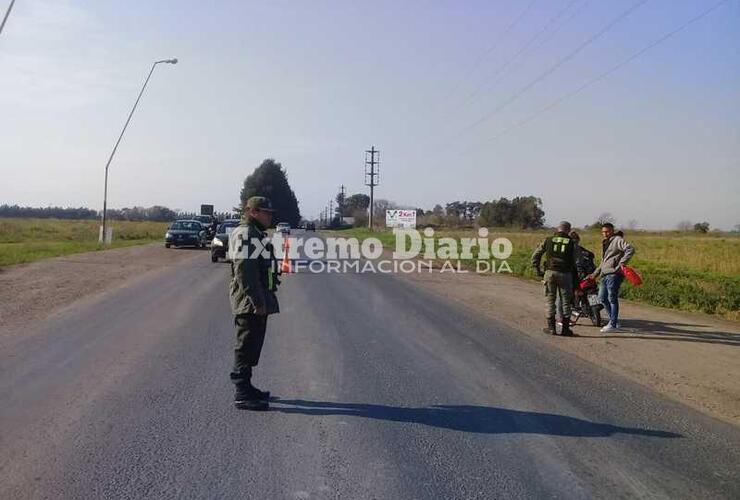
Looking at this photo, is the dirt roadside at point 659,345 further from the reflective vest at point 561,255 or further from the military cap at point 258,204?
the military cap at point 258,204

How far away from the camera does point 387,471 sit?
4.71m

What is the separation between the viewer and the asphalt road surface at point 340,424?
4516 mm

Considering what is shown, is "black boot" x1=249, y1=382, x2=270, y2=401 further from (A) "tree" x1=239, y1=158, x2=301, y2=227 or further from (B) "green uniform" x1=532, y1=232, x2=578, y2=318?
(A) "tree" x1=239, y1=158, x2=301, y2=227

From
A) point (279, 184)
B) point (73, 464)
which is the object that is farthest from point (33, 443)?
point (279, 184)

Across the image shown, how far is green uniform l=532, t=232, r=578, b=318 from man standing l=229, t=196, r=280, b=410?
5.97 m

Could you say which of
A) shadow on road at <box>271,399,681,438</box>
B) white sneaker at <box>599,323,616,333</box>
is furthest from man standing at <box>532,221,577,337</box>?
shadow on road at <box>271,399,681,438</box>

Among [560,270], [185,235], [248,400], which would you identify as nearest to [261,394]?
[248,400]

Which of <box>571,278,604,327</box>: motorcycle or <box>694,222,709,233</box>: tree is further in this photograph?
<box>694,222,709,233</box>: tree

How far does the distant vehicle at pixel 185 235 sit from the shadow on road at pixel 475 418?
33.1 metres

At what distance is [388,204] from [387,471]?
5099 inches

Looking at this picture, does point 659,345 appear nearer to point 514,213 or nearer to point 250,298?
point 250,298

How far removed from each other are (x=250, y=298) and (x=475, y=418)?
226 cm

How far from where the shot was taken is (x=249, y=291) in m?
6.19

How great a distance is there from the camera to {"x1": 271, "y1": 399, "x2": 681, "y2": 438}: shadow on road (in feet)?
19.0
